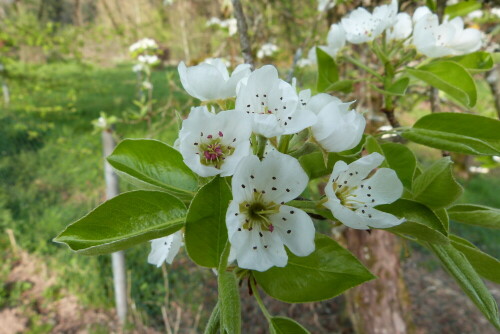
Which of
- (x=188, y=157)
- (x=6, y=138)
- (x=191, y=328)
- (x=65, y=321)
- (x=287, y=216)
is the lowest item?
(x=191, y=328)

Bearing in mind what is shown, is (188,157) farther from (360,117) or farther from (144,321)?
(144,321)

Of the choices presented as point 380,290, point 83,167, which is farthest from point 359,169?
point 83,167

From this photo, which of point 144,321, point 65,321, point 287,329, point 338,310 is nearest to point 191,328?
point 144,321

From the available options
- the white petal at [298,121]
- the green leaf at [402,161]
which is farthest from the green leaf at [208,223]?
the green leaf at [402,161]

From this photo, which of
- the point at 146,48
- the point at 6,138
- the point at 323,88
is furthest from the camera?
the point at 6,138

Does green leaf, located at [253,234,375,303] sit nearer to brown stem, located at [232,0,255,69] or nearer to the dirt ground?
brown stem, located at [232,0,255,69]

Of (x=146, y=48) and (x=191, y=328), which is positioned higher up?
(x=146, y=48)
